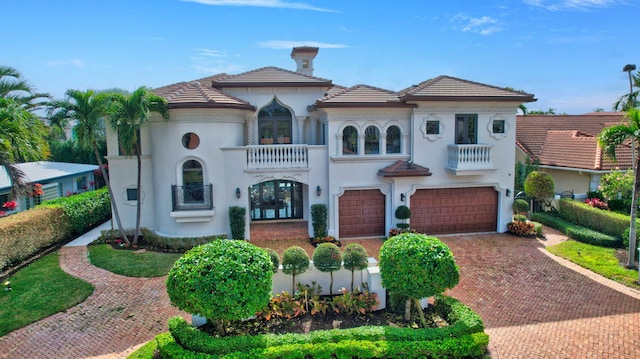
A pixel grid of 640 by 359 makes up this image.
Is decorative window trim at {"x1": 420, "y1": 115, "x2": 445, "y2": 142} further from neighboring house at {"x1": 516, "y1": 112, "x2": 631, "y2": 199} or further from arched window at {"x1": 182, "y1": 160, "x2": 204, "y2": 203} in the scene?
arched window at {"x1": 182, "y1": 160, "x2": 204, "y2": 203}

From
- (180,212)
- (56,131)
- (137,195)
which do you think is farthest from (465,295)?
(56,131)

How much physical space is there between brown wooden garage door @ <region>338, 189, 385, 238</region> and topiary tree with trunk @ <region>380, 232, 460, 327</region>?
29.5 ft

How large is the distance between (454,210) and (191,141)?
1263 centimetres

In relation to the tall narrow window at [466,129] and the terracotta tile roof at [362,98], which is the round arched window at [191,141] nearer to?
the terracotta tile roof at [362,98]

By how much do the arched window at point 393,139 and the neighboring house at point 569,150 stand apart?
9.24 m

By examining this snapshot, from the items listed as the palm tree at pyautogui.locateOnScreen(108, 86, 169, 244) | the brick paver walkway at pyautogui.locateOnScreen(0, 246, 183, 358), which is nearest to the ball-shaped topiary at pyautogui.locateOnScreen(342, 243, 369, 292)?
the brick paver walkway at pyautogui.locateOnScreen(0, 246, 183, 358)

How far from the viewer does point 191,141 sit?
17250mm

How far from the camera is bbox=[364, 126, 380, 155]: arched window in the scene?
60.8 ft

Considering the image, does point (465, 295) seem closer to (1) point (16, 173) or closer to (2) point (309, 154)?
(2) point (309, 154)

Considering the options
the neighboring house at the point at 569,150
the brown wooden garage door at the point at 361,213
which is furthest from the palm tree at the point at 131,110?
the neighboring house at the point at 569,150

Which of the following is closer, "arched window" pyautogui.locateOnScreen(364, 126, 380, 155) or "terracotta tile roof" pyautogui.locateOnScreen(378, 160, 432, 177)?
"terracotta tile roof" pyautogui.locateOnScreen(378, 160, 432, 177)

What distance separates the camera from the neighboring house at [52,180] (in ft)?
74.1

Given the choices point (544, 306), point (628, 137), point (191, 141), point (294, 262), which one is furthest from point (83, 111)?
point (628, 137)

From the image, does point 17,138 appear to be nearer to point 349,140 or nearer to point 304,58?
point 349,140
